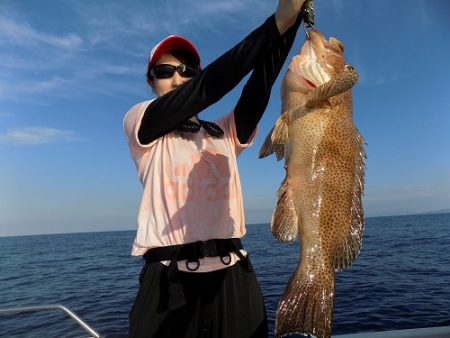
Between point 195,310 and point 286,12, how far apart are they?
6.71 feet

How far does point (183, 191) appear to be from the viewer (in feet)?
8.65

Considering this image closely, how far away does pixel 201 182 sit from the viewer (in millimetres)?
2701

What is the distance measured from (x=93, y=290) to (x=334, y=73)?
20.9 metres

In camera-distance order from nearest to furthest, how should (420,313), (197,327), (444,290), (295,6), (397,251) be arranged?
(295,6) → (197,327) → (420,313) → (444,290) → (397,251)

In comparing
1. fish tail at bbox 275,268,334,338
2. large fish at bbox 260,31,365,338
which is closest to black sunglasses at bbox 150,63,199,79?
large fish at bbox 260,31,365,338

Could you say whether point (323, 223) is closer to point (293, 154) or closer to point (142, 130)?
point (293, 154)

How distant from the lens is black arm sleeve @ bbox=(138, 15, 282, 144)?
222cm

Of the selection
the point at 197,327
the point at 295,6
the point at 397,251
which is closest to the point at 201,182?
the point at 197,327

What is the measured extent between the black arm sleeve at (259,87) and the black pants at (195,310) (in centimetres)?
122

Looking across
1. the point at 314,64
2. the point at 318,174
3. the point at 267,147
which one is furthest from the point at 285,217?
the point at 314,64

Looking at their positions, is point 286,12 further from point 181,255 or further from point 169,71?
point 181,255

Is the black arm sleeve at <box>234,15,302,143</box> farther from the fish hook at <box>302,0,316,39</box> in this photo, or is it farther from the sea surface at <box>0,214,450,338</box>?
the sea surface at <box>0,214,450,338</box>

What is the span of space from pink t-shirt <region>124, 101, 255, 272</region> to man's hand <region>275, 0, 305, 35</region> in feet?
3.48

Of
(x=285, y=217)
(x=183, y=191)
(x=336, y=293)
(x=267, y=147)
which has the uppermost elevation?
(x=267, y=147)
